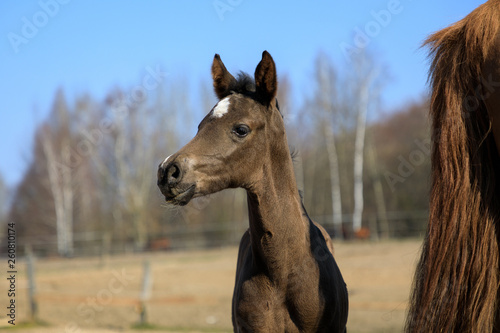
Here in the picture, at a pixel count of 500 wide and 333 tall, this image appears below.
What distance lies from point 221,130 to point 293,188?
66 cm

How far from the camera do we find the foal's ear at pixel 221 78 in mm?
3479

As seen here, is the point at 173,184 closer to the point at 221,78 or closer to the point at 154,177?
the point at 221,78

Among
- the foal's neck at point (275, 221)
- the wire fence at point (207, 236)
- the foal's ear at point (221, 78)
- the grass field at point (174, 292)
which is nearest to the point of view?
the foal's neck at point (275, 221)

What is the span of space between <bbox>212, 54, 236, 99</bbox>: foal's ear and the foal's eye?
1.13 feet

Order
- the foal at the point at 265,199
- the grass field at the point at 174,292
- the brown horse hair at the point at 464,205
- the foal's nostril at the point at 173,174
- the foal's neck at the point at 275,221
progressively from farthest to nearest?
1. the grass field at the point at 174,292
2. the foal's neck at the point at 275,221
3. the foal at the point at 265,199
4. the foal's nostril at the point at 173,174
5. the brown horse hair at the point at 464,205

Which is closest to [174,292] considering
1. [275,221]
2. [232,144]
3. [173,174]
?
[275,221]

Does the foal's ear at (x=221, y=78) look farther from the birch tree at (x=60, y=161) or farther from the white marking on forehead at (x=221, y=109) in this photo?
the birch tree at (x=60, y=161)

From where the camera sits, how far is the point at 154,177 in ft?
108

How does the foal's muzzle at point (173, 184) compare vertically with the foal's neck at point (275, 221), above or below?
Result: above

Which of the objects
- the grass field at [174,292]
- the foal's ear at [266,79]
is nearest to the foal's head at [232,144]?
the foal's ear at [266,79]

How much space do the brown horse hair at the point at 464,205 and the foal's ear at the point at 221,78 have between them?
1.81 meters

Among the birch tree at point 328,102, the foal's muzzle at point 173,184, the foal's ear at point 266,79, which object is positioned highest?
the birch tree at point 328,102

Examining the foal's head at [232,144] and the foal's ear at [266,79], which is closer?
the foal's head at [232,144]

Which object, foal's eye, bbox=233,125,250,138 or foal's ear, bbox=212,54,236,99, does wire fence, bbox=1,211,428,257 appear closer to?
foal's ear, bbox=212,54,236,99
